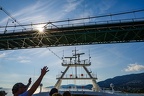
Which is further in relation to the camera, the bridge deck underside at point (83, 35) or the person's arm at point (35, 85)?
the bridge deck underside at point (83, 35)

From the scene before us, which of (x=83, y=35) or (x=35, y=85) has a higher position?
(x=83, y=35)

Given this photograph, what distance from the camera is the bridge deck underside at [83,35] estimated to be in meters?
20.0

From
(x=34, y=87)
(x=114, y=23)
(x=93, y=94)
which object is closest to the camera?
(x=34, y=87)

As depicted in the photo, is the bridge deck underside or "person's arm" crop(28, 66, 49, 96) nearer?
"person's arm" crop(28, 66, 49, 96)

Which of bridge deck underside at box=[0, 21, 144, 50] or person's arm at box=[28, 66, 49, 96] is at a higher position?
bridge deck underside at box=[0, 21, 144, 50]

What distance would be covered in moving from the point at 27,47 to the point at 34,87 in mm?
22627

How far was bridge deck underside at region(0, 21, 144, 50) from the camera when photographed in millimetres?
19953

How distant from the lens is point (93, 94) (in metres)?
15.9

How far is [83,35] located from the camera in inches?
856

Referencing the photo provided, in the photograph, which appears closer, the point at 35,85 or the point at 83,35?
the point at 35,85

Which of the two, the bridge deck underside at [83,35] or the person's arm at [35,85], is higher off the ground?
the bridge deck underside at [83,35]

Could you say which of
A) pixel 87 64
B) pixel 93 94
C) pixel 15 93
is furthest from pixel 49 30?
pixel 15 93

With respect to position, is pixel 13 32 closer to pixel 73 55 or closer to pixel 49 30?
pixel 49 30

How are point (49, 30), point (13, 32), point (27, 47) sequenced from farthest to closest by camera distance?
point (27, 47) < point (13, 32) < point (49, 30)
